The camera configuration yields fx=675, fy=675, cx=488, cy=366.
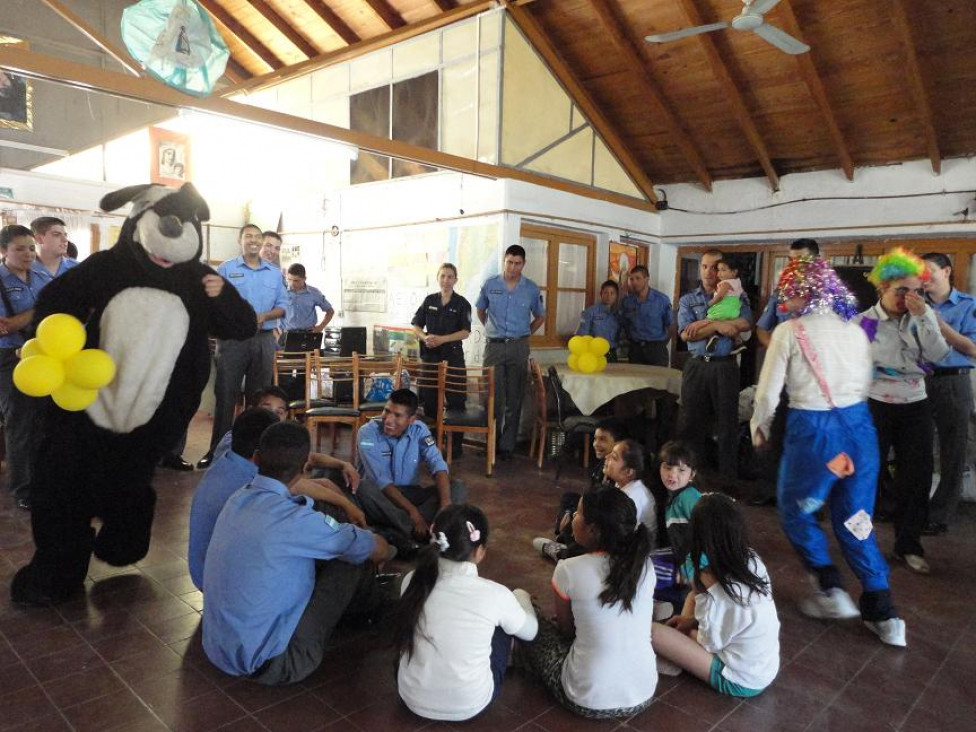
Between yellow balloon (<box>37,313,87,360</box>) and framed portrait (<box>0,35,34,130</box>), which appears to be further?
framed portrait (<box>0,35,34,130</box>)

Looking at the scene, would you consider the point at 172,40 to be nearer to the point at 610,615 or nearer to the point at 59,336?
the point at 59,336

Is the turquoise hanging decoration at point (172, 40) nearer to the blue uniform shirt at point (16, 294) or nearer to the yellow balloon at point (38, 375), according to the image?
the blue uniform shirt at point (16, 294)

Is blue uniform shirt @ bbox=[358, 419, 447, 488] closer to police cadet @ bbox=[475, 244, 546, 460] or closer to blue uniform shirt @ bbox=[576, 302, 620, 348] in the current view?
police cadet @ bbox=[475, 244, 546, 460]

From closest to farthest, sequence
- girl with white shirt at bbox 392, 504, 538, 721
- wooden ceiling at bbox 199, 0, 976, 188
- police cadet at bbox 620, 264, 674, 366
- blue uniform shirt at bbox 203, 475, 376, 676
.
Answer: girl with white shirt at bbox 392, 504, 538, 721
blue uniform shirt at bbox 203, 475, 376, 676
wooden ceiling at bbox 199, 0, 976, 188
police cadet at bbox 620, 264, 674, 366

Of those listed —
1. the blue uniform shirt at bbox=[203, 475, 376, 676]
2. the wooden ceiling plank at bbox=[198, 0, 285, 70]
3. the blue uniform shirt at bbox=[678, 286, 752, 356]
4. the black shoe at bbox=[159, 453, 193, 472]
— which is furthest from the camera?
the wooden ceiling plank at bbox=[198, 0, 285, 70]

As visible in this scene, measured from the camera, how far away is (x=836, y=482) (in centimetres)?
276

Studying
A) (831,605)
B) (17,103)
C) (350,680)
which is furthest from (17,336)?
(17,103)

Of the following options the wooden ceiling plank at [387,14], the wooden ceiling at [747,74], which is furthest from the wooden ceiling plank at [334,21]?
the wooden ceiling plank at [387,14]

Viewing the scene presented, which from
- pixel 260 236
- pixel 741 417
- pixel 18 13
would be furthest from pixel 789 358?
pixel 18 13

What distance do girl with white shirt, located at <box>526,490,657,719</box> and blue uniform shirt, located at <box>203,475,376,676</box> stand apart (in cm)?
82

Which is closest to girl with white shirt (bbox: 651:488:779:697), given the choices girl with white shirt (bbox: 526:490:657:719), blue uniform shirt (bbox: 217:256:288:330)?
girl with white shirt (bbox: 526:490:657:719)

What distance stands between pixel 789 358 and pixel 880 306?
112 centimetres

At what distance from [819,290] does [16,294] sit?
4.14m

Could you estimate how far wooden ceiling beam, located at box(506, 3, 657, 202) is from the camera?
6379mm
